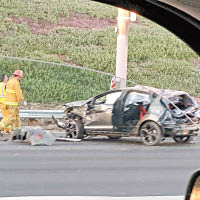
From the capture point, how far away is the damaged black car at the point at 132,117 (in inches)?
623

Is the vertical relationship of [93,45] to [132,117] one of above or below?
above

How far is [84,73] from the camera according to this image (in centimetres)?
1548

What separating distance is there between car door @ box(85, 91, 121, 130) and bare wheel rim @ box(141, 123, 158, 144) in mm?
890

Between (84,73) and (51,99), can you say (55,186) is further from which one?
(51,99)

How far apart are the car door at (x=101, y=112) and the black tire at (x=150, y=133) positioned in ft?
2.79

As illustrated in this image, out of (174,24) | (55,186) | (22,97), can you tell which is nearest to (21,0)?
(22,97)

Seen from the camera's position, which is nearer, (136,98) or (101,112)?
(136,98)

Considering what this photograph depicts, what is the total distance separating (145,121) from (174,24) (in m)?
12.4

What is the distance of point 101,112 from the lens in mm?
16516

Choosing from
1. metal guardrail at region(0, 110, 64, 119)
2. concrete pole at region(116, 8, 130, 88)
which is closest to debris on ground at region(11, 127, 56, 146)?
metal guardrail at region(0, 110, 64, 119)

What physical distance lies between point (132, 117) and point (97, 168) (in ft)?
14.5

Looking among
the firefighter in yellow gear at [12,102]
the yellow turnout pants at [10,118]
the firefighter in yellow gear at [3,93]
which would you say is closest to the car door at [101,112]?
the firefighter in yellow gear at [12,102]

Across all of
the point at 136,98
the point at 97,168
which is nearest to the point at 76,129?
the point at 136,98

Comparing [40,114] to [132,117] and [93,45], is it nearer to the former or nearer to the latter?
[132,117]
